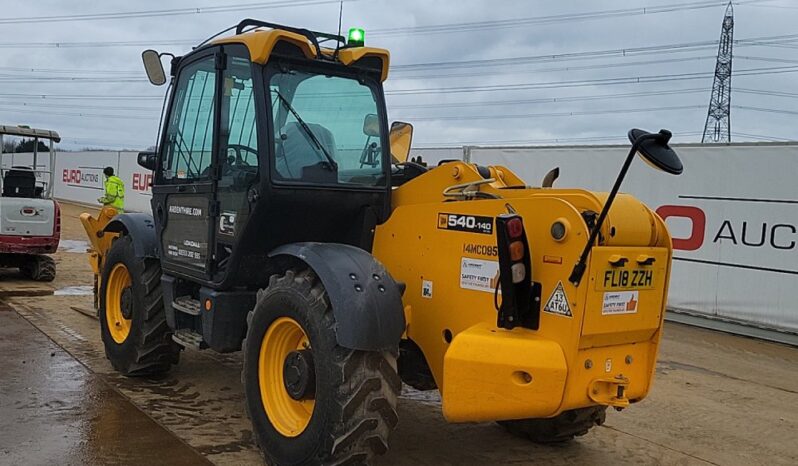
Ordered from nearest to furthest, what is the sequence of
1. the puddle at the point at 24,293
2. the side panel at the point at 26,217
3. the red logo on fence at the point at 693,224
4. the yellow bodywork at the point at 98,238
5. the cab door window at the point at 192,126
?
the cab door window at the point at 192,126 → the yellow bodywork at the point at 98,238 → the puddle at the point at 24,293 → the red logo on fence at the point at 693,224 → the side panel at the point at 26,217

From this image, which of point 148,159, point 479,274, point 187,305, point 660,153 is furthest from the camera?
point 148,159

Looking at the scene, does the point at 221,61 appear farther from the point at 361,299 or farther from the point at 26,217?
the point at 26,217

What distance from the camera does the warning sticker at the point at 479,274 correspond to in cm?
387

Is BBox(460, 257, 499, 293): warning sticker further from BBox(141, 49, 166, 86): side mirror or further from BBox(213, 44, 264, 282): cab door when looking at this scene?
BBox(141, 49, 166, 86): side mirror

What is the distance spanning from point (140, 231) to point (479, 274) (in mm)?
3361

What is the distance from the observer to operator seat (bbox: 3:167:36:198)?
11148 millimetres

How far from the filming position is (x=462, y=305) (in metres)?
4.06

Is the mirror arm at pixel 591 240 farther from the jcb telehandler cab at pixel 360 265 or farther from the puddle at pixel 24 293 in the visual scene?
the puddle at pixel 24 293

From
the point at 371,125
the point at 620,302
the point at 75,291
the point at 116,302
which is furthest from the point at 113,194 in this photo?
the point at 620,302

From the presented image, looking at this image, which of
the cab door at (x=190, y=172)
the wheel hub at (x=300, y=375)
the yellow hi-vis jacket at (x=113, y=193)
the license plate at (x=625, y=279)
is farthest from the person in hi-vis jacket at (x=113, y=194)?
the license plate at (x=625, y=279)

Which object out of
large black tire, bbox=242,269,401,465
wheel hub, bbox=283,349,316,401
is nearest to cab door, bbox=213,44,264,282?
large black tire, bbox=242,269,401,465

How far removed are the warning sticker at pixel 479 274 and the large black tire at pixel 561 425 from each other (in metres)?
1.25

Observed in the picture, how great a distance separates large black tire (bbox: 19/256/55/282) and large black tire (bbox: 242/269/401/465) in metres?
→ 8.55

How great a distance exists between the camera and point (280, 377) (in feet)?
14.3
